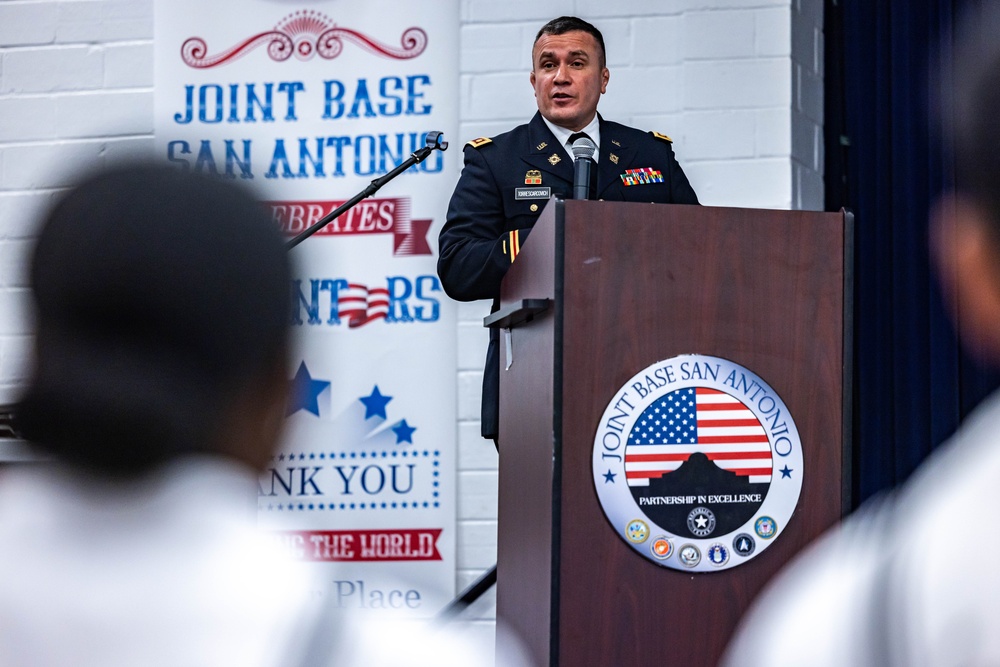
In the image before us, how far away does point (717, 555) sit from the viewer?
4.57ft

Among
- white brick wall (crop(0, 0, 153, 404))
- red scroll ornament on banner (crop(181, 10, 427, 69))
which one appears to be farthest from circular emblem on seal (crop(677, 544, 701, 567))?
white brick wall (crop(0, 0, 153, 404))

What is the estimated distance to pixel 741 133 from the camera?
304cm

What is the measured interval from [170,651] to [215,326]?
16cm

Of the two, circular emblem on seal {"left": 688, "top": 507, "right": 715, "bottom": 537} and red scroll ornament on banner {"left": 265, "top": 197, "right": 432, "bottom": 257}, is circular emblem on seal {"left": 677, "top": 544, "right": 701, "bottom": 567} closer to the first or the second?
circular emblem on seal {"left": 688, "top": 507, "right": 715, "bottom": 537}

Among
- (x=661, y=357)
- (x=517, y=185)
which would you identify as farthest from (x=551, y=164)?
(x=661, y=357)

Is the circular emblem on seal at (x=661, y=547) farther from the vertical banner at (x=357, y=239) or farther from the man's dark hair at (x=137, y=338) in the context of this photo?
the vertical banner at (x=357, y=239)

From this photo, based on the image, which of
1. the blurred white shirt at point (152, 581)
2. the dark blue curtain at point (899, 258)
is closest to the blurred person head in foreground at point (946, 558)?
the blurred white shirt at point (152, 581)

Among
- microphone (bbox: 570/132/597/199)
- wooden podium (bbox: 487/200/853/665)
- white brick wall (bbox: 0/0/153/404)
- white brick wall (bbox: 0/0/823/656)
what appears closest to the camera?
wooden podium (bbox: 487/200/853/665)

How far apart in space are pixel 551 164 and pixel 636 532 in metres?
0.95

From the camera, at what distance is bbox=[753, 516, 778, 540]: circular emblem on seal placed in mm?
1406

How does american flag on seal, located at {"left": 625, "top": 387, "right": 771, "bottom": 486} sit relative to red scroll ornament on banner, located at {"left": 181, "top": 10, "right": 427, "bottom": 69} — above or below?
below

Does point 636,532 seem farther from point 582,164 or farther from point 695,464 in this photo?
point 582,164

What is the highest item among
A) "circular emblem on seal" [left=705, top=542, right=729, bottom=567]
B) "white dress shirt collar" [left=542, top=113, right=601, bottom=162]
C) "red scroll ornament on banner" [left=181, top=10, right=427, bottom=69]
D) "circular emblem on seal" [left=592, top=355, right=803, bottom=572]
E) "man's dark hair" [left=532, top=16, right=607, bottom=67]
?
"red scroll ornament on banner" [left=181, top=10, right=427, bottom=69]

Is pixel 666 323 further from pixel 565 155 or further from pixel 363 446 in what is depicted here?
pixel 363 446
